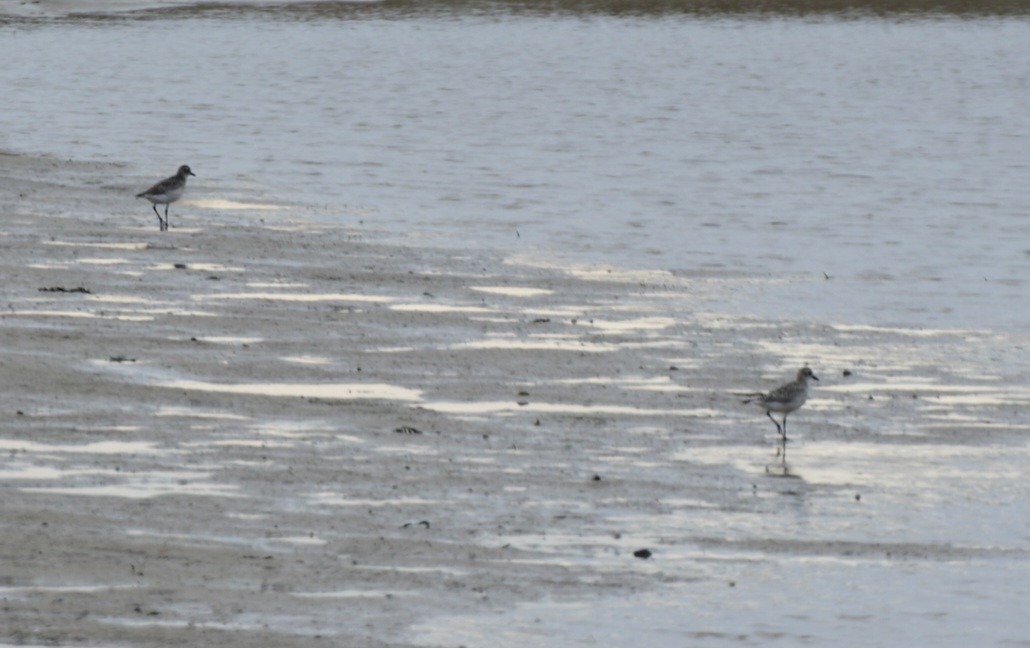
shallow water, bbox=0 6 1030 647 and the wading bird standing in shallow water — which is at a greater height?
the wading bird standing in shallow water

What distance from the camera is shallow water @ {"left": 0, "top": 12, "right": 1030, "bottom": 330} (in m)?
18.4

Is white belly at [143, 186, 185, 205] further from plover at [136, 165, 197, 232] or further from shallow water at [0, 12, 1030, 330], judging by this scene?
shallow water at [0, 12, 1030, 330]

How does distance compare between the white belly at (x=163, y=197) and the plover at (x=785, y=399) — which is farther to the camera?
the white belly at (x=163, y=197)

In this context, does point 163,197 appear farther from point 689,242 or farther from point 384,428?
point 384,428

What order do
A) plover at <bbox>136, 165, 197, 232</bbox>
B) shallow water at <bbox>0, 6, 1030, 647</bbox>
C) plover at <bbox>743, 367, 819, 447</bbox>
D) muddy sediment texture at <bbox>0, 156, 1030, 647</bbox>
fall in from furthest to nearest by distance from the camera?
plover at <bbox>136, 165, 197, 232</bbox> → plover at <bbox>743, 367, 819, 447</bbox> → shallow water at <bbox>0, 6, 1030, 647</bbox> → muddy sediment texture at <bbox>0, 156, 1030, 647</bbox>

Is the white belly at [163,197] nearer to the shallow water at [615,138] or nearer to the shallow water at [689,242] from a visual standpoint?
the shallow water at [689,242]

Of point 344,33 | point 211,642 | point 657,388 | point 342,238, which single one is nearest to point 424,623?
point 211,642

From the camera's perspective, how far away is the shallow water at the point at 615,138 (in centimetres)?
1839

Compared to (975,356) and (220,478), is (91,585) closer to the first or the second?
(220,478)

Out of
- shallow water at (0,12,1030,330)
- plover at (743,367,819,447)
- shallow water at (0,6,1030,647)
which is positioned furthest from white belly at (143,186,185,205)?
plover at (743,367,819,447)

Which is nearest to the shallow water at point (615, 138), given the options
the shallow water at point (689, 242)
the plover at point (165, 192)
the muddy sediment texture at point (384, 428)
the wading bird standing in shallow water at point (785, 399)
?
the shallow water at point (689, 242)

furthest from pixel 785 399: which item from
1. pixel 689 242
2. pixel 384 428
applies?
pixel 689 242

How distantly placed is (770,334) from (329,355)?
3.25 metres

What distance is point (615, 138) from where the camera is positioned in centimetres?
3031
